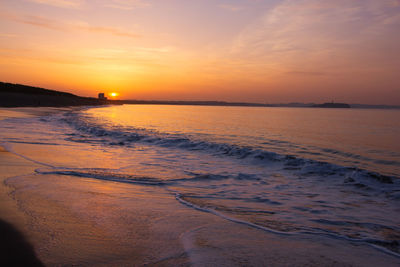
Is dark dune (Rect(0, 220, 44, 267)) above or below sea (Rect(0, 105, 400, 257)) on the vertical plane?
above

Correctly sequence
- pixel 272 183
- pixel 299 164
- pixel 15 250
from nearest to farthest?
pixel 15 250, pixel 272 183, pixel 299 164

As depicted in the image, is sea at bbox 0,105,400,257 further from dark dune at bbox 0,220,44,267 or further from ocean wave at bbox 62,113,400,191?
dark dune at bbox 0,220,44,267

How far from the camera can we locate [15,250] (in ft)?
9.36

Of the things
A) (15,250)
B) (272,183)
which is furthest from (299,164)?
(15,250)

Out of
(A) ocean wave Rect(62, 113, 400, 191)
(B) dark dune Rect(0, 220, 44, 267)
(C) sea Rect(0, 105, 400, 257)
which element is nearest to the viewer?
(B) dark dune Rect(0, 220, 44, 267)

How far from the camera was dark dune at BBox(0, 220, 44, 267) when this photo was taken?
104 inches

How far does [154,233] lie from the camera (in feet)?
11.9

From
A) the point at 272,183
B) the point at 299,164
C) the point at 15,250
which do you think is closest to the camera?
the point at 15,250

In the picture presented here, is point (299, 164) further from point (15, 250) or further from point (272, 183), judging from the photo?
point (15, 250)

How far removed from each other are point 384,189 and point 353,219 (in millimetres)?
3184

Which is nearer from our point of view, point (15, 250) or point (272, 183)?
point (15, 250)

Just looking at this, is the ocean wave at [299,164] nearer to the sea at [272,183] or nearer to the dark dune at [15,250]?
the sea at [272,183]

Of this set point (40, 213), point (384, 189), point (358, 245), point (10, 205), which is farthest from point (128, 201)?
point (384, 189)

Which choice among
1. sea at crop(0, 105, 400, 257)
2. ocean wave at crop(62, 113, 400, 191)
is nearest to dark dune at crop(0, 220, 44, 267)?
sea at crop(0, 105, 400, 257)
